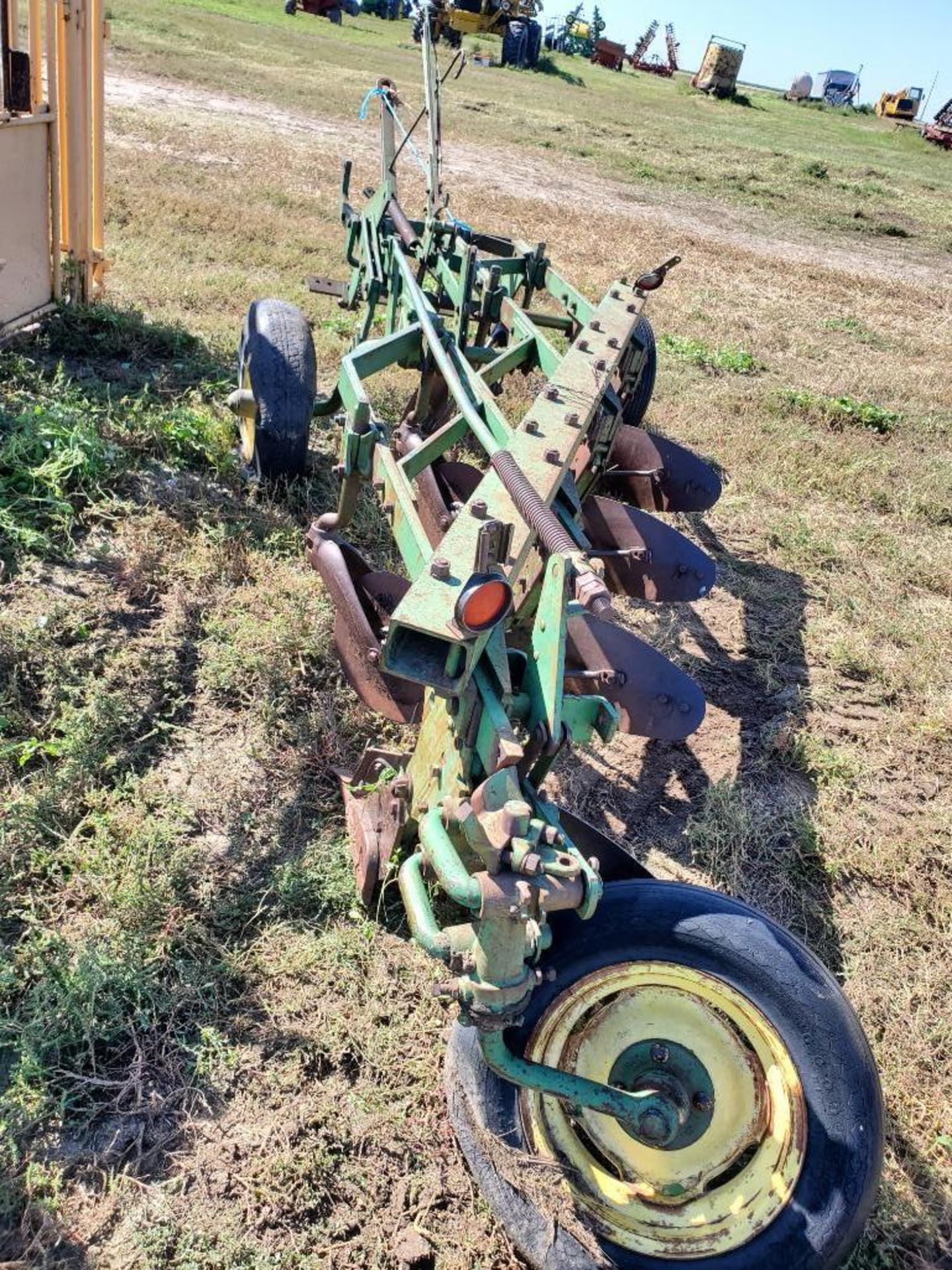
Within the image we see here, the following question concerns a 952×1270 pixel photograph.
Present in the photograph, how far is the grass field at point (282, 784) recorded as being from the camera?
227cm

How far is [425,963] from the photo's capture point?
9.11 feet

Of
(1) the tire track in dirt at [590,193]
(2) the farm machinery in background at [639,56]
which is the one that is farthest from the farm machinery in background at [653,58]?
(1) the tire track in dirt at [590,193]

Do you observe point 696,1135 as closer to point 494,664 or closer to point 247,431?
point 494,664

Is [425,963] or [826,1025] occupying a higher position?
[826,1025]

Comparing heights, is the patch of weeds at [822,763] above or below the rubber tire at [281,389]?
below

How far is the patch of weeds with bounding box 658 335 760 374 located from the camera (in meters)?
8.12

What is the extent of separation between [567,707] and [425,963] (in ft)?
3.22

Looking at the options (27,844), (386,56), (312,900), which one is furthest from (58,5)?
(386,56)

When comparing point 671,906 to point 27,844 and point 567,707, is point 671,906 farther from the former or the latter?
point 27,844

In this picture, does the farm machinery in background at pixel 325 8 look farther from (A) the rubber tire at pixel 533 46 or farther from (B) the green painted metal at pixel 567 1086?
(B) the green painted metal at pixel 567 1086

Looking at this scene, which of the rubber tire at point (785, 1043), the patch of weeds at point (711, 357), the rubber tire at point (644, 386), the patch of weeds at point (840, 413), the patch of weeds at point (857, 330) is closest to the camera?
the rubber tire at point (785, 1043)

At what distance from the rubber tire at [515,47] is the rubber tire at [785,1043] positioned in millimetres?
40169

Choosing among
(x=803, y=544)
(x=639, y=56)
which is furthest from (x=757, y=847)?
(x=639, y=56)

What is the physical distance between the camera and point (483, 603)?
200 centimetres
